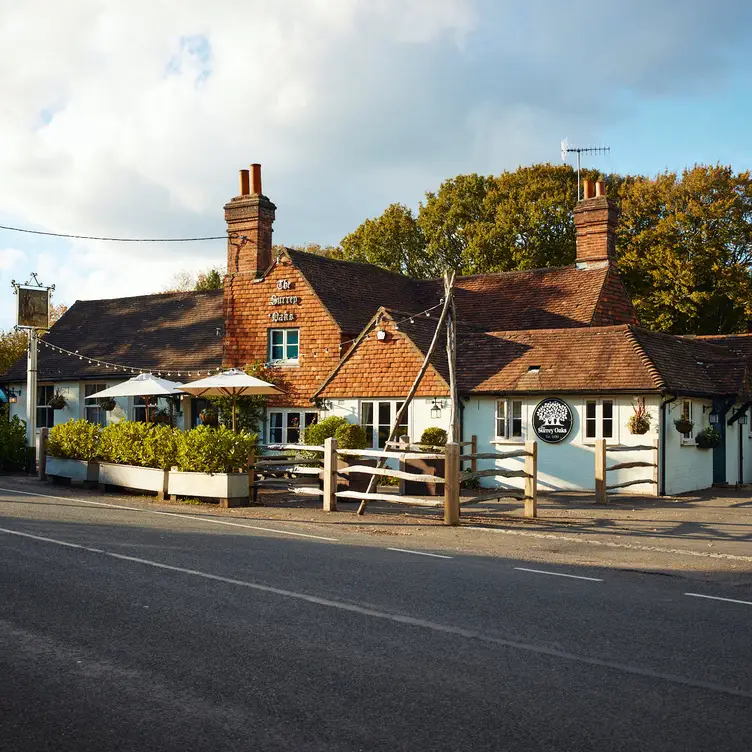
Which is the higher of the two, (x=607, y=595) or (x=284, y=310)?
(x=284, y=310)

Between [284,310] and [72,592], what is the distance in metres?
20.4

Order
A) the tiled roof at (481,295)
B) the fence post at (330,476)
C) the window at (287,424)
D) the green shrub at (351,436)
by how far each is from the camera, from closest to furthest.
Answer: the fence post at (330,476), the green shrub at (351,436), the window at (287,424), the tiled roof at (481,295)

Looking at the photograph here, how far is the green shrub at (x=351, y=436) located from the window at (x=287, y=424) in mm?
2773

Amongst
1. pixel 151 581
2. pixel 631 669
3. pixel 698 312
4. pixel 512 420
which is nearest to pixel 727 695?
pixel 631 669

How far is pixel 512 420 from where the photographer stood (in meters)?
23.9

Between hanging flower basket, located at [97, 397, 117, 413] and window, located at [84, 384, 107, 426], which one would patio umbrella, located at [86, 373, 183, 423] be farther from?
window, located at [84, 384, 107, 426]

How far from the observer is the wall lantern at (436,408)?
2450 cm

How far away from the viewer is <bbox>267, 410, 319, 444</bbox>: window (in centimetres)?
2800

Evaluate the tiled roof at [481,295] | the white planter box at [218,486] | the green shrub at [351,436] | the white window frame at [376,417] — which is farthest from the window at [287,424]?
the white planter box at [218,486]

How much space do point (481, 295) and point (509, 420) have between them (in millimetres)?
9497

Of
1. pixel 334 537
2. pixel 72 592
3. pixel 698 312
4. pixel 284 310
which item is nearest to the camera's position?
pixel 72 592

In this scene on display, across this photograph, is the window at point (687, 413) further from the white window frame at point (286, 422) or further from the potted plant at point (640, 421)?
the white window frame at point (286, 422)

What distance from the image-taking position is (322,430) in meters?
25.1

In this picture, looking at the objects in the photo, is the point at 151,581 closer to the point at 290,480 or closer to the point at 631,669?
the point at 631,669
